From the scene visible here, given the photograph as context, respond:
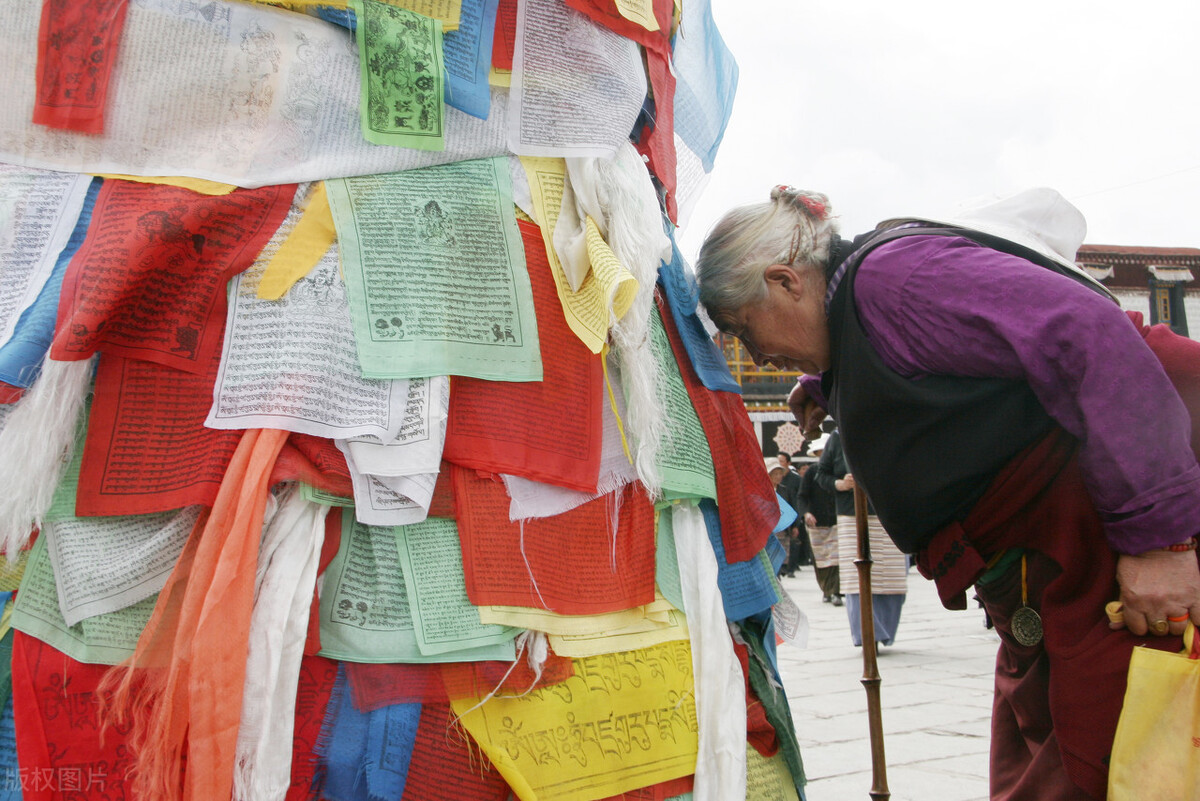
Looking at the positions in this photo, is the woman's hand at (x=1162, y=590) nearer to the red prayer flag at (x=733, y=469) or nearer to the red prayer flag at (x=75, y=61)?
the red prayer flag at (x=733, y=469)

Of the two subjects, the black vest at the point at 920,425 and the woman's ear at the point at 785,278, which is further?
the woman's ear at the point at 785,278

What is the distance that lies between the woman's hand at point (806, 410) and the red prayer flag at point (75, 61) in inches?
55.8

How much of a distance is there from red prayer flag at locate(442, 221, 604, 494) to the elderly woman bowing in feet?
1.22

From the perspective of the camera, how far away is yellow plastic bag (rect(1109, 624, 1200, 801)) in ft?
4.13

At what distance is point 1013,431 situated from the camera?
1388mm

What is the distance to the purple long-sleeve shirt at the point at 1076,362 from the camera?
1231 mm

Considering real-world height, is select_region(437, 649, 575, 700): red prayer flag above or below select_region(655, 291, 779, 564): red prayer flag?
below

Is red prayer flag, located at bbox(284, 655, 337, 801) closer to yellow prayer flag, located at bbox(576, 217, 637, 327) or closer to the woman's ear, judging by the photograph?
yellow prayer flag, located at bbox(576, 217, 637, 327)

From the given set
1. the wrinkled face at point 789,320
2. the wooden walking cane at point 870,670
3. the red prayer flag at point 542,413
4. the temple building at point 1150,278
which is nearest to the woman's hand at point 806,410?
the wooden walking cane at point 870,670

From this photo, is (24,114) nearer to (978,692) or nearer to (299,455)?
(299,455)

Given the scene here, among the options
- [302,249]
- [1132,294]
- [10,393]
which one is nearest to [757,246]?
[302,249]

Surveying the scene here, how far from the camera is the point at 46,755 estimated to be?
3.73 ft

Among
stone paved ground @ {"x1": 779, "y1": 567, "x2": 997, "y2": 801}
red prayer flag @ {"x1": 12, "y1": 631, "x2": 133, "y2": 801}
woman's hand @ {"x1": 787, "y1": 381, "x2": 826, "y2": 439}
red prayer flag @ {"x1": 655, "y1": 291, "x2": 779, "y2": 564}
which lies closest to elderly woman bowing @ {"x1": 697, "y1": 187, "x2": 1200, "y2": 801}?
red prayer flag @ {"x1": 655, "y1": 291, "x2": 779, "y2": 564}

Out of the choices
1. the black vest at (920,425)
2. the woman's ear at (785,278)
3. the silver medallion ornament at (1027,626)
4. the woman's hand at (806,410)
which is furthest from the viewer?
the woman's hand at (806,410)
